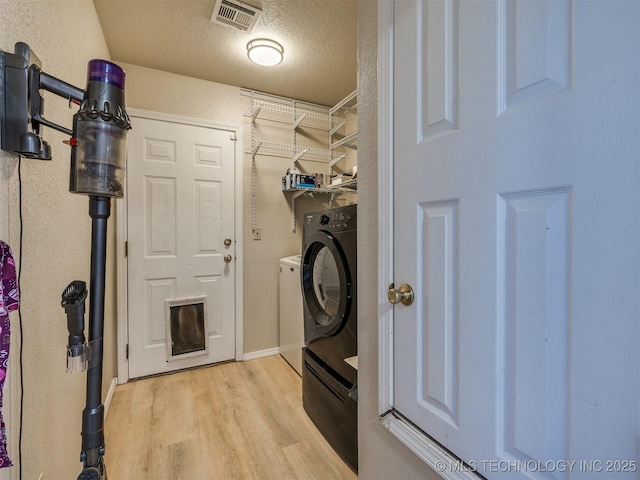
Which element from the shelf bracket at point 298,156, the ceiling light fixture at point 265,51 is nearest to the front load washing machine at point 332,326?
the shelf bracket at point 298,156

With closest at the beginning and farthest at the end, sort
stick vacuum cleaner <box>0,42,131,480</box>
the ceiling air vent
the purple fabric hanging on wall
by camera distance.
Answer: the purple fabric hanging on wall < stick vacuum cleaner <box>0,42,131,480</box> < the ceiling air vent

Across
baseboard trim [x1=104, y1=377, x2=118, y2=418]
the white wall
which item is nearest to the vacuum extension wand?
the white wall

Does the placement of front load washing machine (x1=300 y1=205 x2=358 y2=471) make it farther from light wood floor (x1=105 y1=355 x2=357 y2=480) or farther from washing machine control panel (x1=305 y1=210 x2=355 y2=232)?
light wood floor (x1=105 y1=355 x2=357 y2=480)

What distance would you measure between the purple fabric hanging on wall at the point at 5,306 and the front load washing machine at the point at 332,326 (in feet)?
3.64

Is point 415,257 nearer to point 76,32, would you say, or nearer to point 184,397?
point 76,32

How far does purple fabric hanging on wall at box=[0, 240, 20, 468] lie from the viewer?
0.58m

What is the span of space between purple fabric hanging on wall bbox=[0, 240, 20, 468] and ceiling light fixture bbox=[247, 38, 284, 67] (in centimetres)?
187

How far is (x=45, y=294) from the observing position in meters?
0.96

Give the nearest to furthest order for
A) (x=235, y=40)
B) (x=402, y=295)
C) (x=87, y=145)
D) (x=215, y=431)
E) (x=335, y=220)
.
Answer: (x=87, y=145), (x=402, y=295), (x=335, y=220), (x=215, y=431), (x=235, y=40)

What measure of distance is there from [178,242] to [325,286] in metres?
1.38

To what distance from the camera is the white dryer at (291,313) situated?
91.0 inches

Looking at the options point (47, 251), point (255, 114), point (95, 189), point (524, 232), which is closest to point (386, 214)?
point (524, 232)

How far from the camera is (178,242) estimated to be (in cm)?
238

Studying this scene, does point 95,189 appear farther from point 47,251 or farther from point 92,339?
point 47,251
